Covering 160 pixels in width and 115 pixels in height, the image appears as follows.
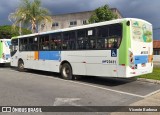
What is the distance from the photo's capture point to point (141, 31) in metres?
11.4

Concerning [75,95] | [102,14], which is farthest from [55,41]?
[102,14]

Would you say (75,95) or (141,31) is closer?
(75,95)

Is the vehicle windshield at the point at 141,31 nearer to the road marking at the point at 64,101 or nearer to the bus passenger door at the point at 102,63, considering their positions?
the bus passenger door at the point at 102,63

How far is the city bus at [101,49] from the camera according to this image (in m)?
10.7

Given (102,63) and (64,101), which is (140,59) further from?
(64,101)

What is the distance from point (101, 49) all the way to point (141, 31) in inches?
77.6

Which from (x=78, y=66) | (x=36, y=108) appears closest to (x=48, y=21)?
(x=78, y=66)

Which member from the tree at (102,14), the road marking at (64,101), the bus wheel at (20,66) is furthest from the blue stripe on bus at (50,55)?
the tree at (102,14)

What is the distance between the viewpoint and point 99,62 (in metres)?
11.8

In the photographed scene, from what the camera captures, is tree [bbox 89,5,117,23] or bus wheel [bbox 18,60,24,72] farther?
tree [bbox 89,5,117,23]

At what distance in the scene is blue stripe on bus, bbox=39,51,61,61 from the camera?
14.5 m

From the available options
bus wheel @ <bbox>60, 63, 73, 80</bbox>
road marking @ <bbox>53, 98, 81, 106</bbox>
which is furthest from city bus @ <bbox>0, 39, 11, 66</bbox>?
road marking @ <bbox>53, 98, 81, 106</bbox>

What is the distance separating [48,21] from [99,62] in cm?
1880

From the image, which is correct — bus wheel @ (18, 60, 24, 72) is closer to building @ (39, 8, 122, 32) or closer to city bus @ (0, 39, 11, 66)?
city bus @ (0, 39, 11, 66)
